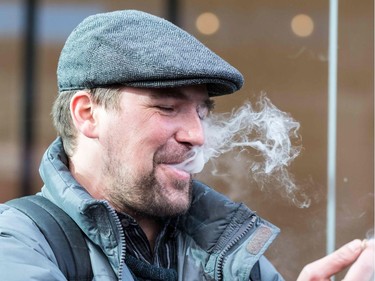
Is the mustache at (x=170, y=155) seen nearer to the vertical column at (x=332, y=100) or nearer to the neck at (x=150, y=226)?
the neck at (x=150, y=226)

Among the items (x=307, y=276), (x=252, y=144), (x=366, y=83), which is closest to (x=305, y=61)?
(x=366, y=83)

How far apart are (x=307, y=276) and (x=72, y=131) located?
793 mm

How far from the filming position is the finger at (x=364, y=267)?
1743 millimetres

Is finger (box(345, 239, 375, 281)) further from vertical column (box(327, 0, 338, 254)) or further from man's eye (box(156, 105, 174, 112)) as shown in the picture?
vertical column (box(327, 0, 338, 254))

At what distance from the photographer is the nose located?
196cm

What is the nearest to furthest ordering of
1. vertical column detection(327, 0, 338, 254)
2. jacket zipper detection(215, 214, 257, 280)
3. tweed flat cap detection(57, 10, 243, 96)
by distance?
tweed flat cap detection(57, 10, 243, 96), jacket zipper detection(215, 214, 257, 280), vertical column detection(327, 0, 338, 254)

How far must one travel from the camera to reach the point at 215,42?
12.8ft

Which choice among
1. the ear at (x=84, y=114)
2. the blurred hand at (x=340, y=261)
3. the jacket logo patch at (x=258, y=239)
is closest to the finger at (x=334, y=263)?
the blurred hand at (x=340, y=261)

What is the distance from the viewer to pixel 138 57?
74.9 inches

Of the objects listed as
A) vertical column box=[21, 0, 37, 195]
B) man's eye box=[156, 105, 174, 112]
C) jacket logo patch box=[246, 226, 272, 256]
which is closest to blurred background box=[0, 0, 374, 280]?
vertical column box=[21, 0, 37, 195]

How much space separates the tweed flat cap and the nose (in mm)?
111

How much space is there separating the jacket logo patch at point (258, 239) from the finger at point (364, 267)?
0.33 m

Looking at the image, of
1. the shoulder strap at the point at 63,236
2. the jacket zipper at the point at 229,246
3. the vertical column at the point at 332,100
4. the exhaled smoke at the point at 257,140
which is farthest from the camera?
the vertical column at the point at 332,100

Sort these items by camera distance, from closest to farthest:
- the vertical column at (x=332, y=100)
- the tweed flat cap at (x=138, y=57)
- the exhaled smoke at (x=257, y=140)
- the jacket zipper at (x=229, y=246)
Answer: the tweed flat cap at (x=138, y=57), the jacket zipper at (x=229, y=246), the exhaled smoke at (x=257, y=140), the vertical column at (x=332, y=100)
